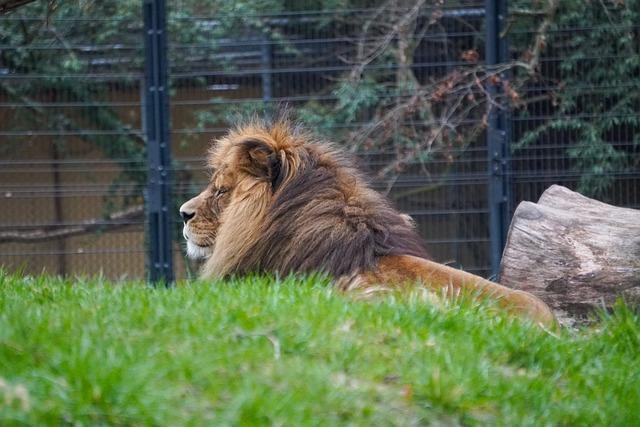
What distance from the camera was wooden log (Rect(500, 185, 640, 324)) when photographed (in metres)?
5.67

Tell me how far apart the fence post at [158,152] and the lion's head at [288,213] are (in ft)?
9.49

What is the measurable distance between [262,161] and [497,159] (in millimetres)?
3490

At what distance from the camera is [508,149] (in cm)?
877

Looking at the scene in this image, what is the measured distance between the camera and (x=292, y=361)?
3.66m

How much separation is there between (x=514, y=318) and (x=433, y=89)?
17.8 feet

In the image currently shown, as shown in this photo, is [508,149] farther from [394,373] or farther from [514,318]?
[394,373]

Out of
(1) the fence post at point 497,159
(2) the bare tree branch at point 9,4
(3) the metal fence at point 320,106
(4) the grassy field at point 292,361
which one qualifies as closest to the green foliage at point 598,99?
(3) the metal fence at point 320,106

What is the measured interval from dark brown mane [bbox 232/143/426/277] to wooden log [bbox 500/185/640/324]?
62cm

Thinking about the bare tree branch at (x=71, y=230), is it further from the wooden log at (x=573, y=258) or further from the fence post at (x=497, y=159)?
the wooden log at (x=573, y=258)

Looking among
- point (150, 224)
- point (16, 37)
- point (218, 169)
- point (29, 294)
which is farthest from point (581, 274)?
point (16, 37)

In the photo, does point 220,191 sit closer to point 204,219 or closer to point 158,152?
point 204,219

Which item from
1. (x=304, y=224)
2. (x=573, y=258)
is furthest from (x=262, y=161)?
(x=573, y=258)

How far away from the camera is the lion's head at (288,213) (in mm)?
5332

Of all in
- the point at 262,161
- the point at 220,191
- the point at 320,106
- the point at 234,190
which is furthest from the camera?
the point at 320,106
